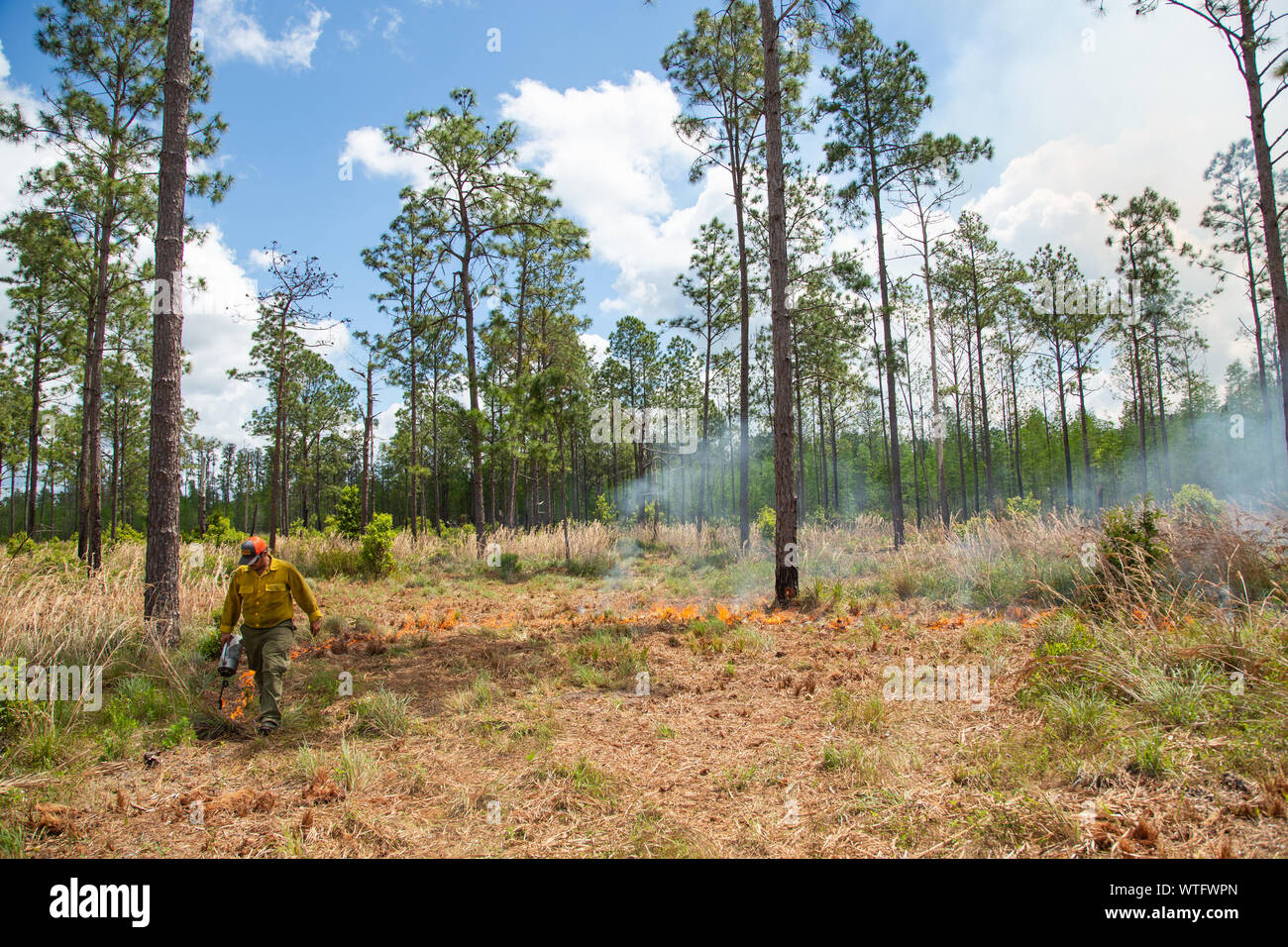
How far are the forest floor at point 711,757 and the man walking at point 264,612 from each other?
1.28 feet

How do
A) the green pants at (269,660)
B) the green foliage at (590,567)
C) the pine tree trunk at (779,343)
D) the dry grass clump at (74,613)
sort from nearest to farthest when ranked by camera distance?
the green pants at (269,660)
the dry grass clump at (74,613)
the pine tree trunk at (779,343)
the green foliage at (590,567)

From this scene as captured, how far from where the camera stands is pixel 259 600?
483 centimetres

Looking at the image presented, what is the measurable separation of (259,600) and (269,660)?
0.51 meters

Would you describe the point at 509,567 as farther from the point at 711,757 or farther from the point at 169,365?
the point at 711,757

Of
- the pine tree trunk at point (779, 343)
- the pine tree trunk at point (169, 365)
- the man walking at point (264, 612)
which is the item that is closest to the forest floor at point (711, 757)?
the man walking at point (264, 612)

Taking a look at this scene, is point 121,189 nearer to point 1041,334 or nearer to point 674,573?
point 674,573

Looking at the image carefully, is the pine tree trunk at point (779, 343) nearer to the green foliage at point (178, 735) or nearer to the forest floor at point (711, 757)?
the forest floor at point (711, 757)

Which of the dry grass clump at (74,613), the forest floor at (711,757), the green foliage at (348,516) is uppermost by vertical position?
the green foliage at (348,516)

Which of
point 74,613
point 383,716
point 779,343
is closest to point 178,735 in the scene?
point 383,716

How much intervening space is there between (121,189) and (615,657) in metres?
13.3

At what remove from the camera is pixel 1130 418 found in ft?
124

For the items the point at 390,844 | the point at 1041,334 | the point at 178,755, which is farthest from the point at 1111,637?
the point at 1041,334

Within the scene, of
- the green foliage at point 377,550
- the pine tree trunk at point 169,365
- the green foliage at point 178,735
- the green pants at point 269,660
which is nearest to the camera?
the green foliage at point 178,735

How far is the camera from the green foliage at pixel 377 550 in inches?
499
